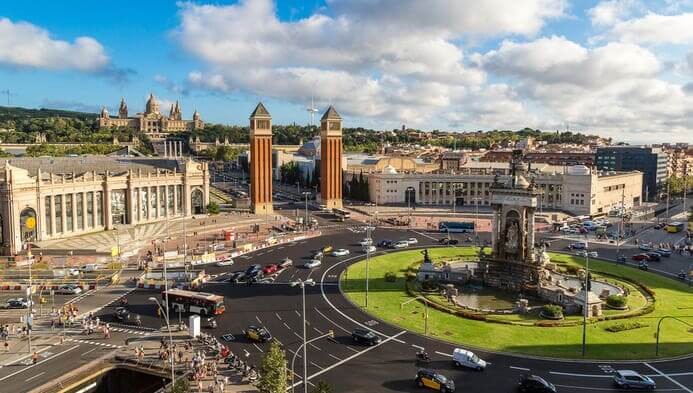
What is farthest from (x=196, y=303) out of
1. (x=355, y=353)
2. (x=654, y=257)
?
(x=654, y=257)

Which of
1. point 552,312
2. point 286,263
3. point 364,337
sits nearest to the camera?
point 364,337

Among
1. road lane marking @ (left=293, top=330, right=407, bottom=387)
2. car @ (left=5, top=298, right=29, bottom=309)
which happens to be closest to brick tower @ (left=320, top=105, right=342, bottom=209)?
car @ (left=5, top=298, right=29, bottom=309)

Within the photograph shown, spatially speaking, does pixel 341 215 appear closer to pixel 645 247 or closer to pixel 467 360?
pixel 645 247

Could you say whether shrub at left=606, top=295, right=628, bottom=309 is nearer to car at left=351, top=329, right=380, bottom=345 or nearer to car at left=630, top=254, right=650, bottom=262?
car at left=351, top=329, right=380, bottom=345

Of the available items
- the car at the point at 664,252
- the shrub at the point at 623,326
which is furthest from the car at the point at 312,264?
the car at the point at 664,252

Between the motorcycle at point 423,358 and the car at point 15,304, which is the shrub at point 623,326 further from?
the car at point 15,304

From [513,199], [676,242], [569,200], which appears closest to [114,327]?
[513,199]

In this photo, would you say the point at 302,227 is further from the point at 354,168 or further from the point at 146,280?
the point at 354,168
